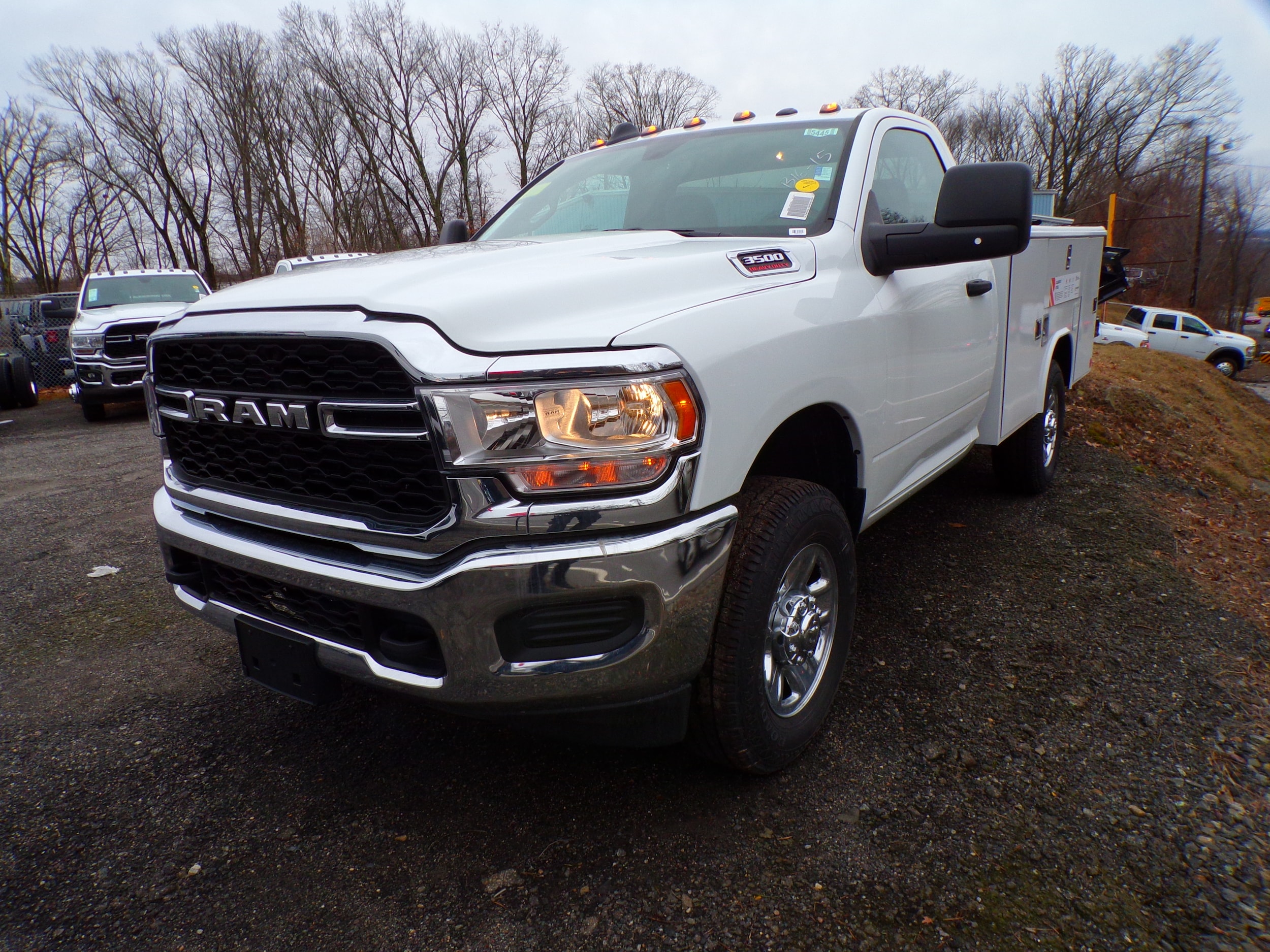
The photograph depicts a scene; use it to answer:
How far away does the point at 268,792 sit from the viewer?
7.66ft

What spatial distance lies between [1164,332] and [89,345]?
92.1ft

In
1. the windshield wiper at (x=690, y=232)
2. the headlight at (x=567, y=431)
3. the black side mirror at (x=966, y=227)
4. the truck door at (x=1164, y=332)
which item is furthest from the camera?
the truck door at (x=1164, y=332)

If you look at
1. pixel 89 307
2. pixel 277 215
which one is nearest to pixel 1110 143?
pixel 277 215

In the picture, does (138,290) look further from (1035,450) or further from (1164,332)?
(1164,332)

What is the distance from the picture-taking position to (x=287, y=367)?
71.9 inches

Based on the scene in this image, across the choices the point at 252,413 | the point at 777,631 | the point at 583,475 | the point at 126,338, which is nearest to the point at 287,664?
the point at 252,413

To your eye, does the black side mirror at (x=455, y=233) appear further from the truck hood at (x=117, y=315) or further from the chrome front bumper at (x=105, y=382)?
the chrome front bumper at (x=105, y=382)

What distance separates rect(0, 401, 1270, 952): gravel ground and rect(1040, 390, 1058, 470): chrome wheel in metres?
1.50

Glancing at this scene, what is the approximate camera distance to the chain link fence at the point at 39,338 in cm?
1333

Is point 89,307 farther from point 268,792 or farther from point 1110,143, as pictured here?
point 1110,143

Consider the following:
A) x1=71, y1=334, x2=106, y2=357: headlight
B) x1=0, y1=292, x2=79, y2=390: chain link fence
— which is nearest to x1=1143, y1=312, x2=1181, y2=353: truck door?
x1=71, y1=334, x2=106, y2=357: headlight

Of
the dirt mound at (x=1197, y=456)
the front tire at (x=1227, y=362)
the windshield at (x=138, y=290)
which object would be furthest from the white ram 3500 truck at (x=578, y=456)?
the front tire at (x=1227, y=362)

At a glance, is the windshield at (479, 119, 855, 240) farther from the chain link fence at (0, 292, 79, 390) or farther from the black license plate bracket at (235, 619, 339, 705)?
the chain link fence at (0, 292, 79, 390)

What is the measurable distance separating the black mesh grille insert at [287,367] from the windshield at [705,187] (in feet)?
4.38
